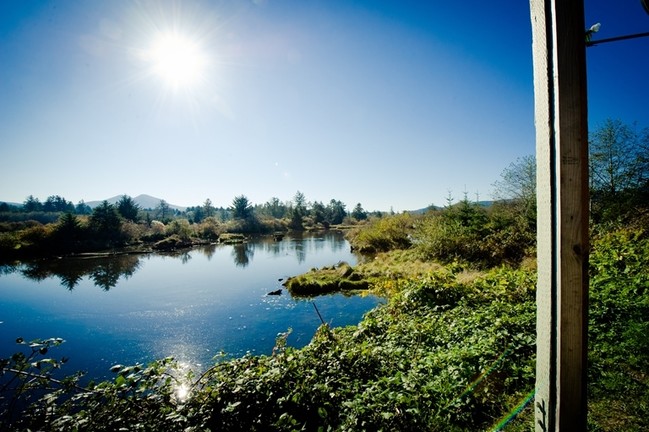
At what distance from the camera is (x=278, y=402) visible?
11.7 ft

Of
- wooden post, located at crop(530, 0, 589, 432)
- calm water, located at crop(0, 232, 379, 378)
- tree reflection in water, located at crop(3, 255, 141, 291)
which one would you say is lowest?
calm water, located at crop(0, 232, 379, 378)

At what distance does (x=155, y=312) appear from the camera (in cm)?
1359

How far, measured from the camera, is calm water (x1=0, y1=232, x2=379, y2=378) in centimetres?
948

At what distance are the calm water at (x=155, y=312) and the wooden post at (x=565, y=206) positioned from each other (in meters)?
8.82

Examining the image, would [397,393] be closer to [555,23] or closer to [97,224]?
[555,23]

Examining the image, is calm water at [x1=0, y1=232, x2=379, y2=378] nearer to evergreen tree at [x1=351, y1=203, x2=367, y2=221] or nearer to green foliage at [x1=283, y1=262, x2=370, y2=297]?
green foliage at [x1=283, y1=262, x2=370, y2=297]

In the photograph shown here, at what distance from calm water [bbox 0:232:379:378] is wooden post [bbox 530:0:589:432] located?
28.9ft

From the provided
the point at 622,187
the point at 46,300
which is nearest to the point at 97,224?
the point at 46,300

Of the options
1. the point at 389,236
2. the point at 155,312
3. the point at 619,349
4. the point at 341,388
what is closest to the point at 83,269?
the point at 155,312

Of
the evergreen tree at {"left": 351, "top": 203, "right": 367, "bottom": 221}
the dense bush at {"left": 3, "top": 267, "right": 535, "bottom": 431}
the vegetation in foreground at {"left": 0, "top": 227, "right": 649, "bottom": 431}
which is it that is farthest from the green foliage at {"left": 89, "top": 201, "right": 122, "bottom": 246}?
the evergreen tree at {"left": 351, "top": 203, "right": 367, "bottom": 221}

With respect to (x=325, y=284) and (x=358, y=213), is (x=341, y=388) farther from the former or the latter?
(x=358, y=213)

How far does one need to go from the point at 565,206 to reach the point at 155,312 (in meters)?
16.4

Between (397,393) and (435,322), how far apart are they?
9.44ft

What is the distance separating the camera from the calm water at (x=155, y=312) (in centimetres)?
948
